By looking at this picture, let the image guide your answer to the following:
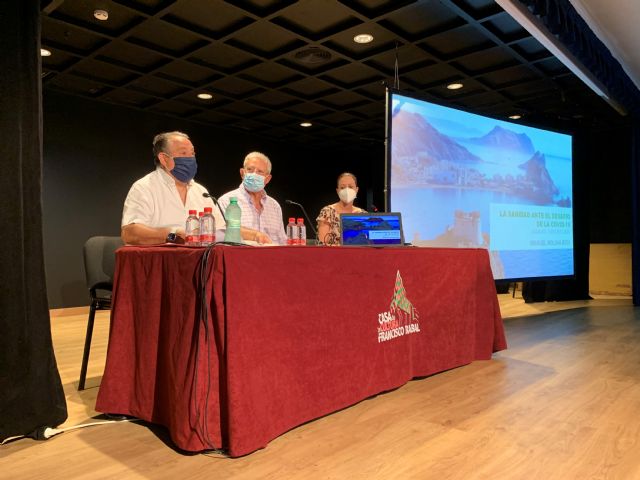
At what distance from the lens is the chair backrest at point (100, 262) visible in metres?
2.42

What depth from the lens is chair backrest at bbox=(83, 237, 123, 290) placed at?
2.42m

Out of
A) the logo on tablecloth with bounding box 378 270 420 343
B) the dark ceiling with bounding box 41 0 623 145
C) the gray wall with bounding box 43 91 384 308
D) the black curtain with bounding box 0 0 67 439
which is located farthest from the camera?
the gray wall with bounding box 43 91 384 308

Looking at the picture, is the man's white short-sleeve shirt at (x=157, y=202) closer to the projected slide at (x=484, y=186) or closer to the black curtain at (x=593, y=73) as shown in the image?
the projected slide at (x=484, y=186)

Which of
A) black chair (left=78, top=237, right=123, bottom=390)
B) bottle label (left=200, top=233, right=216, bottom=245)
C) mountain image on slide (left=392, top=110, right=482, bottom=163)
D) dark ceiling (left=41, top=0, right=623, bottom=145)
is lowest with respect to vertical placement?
black chair (left=78, top=237, right=123, bottom=390)

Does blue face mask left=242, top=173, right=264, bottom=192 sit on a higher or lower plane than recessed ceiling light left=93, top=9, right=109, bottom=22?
lower

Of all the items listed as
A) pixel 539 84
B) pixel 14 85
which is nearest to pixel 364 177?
pixel 539 84

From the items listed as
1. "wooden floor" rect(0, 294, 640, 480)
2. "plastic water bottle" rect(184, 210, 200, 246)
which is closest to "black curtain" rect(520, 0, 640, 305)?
"wooden floor" rect(0, 294, 640, 480)

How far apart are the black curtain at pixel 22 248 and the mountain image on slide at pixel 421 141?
260 cm

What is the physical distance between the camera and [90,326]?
94.4 inches

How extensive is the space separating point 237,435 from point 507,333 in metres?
3.14

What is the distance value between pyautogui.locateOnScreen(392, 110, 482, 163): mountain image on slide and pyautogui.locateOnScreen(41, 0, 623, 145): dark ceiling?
0.84 ft

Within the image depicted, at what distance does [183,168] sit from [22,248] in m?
0.85

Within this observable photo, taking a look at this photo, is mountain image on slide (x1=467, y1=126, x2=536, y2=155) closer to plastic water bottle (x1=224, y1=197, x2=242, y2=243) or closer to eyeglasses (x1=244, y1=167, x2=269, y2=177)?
eyeglasses (x1=244, y1=167, x2=269, y2=177)

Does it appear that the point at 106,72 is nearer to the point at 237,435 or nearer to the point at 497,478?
the point at 237,435
